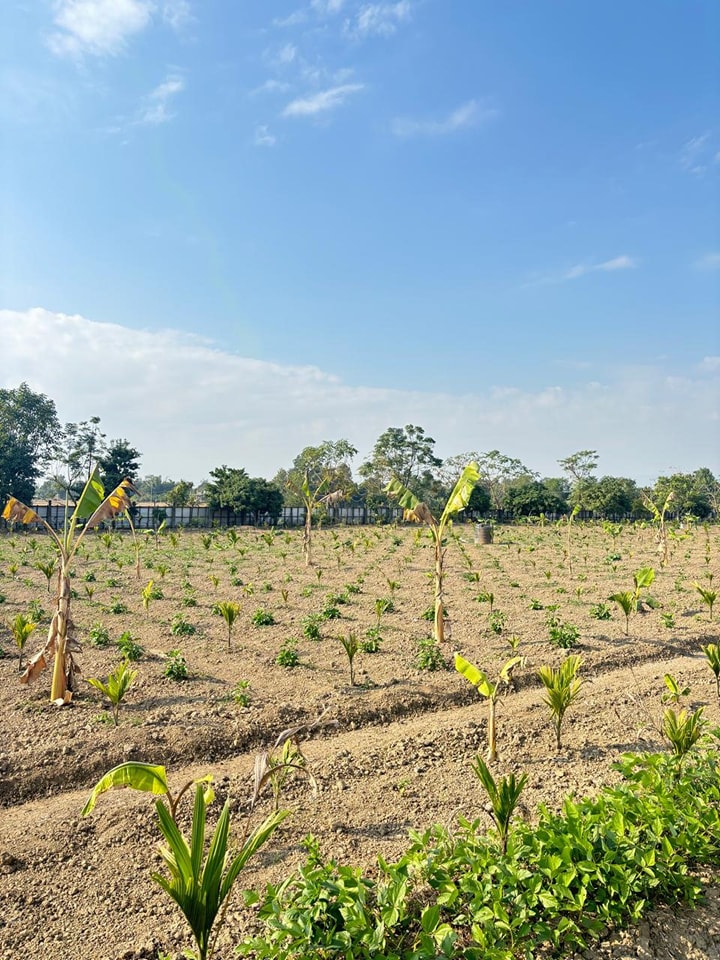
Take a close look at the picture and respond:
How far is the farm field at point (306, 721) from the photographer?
13.6 feet

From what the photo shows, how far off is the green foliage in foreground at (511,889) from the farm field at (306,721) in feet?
0.90

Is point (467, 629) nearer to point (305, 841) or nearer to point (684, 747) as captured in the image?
point (684, 747)

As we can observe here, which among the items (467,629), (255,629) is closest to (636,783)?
(467,629)

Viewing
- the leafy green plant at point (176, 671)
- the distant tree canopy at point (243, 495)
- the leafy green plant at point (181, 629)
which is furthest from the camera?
the distant tree canopy at point (243, 495)

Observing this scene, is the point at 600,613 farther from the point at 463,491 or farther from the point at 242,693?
the point at 242,693

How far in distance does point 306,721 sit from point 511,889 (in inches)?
156

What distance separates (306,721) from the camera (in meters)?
7.01

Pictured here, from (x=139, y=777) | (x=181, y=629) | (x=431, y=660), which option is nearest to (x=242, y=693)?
(x=431, y=660)

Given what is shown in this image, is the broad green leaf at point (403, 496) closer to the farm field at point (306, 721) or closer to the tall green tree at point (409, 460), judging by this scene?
the farm field at point (306, 721)

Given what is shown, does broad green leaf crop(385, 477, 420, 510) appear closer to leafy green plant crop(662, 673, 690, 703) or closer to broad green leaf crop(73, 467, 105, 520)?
leafy green plant crop(662, 673, 690, 703)

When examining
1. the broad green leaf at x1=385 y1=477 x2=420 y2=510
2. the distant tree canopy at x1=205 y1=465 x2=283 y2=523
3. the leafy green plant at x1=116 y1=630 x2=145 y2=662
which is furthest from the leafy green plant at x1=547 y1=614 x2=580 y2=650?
the distant tree canopy at x1=205 y1=465 x2=283 y2=523

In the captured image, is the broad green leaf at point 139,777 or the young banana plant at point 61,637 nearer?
the broad green leaf at point 139,777

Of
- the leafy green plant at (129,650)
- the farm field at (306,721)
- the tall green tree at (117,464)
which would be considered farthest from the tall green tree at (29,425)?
the leafy green plant at (129,650)

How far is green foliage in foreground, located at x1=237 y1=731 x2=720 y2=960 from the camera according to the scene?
10.1ft
